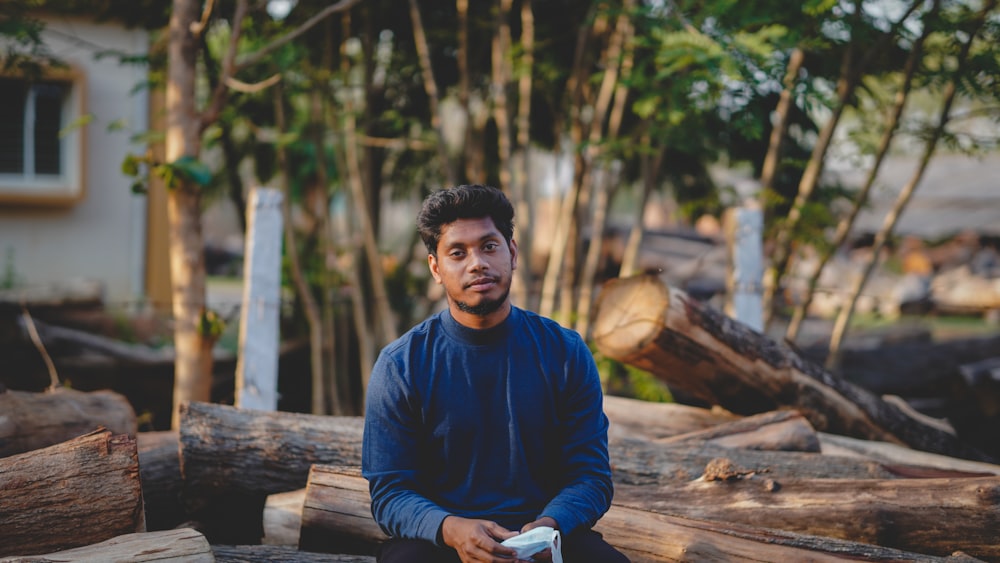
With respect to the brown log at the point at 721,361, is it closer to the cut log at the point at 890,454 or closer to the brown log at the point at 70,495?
the cut log at the point at 890,454

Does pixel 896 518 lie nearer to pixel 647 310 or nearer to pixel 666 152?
pixel 647 310

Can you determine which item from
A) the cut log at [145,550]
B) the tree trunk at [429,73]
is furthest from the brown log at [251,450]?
the tree trunk at [429,73]

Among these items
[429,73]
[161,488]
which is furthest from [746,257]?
[161,488]

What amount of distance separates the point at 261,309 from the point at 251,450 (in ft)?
4.55

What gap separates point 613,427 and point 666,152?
3.89 meters

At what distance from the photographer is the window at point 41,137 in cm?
1047

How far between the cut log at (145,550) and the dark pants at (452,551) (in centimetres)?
68

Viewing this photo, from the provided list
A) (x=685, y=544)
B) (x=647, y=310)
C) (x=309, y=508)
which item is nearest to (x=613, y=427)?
(x=647, y=310)

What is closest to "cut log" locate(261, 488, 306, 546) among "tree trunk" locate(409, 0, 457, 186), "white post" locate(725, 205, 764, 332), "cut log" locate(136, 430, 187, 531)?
"cut log" locate(136, 430, 187, 531)

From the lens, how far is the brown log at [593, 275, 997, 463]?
4.36 m

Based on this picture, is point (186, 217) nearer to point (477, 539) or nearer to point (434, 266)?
point (434, 266)

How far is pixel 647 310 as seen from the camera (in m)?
4.34

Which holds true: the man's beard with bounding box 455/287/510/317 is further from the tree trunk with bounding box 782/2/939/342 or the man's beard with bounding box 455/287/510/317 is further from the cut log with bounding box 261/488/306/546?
the tree trunk with bounding box 782/2/939/342

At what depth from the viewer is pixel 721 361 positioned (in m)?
4.50
